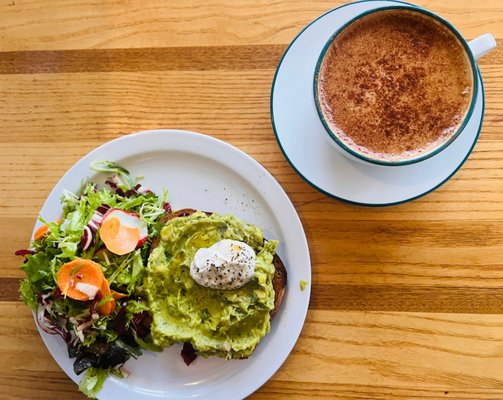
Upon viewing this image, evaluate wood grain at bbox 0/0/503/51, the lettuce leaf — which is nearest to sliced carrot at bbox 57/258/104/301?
the lettuce leaf

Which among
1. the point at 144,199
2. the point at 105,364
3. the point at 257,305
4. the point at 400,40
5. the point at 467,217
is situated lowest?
the point at 105,364

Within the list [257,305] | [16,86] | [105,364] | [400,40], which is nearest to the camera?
[400,40]

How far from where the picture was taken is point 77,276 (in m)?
2.07

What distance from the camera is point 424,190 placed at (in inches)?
78.9

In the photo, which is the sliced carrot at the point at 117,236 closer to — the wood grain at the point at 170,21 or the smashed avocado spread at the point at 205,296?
the smashed avocado spread at the point at 205,296

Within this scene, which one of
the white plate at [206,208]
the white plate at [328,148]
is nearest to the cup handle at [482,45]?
the white plate at [328,148]

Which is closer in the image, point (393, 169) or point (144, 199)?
point (393, 169)

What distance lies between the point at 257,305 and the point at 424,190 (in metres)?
0.70

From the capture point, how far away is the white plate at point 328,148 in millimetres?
2000

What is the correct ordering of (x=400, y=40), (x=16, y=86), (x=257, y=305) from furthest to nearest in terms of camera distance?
(x=16, y=86)
(x=257, y=305)
(x=400, y=40)

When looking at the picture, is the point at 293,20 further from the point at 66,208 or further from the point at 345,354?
the point at 345,354

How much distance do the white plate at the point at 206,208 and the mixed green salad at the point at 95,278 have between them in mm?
66

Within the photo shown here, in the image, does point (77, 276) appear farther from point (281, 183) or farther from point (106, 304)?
point (281, 183)

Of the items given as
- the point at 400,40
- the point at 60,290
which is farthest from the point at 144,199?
the point at 400,40
